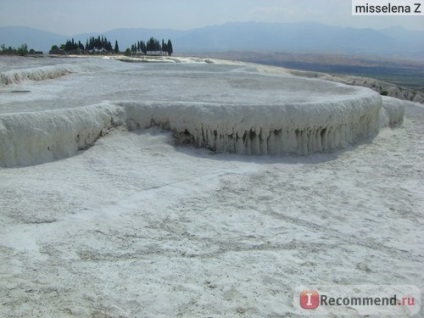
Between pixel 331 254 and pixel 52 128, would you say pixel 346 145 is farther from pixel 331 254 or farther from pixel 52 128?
pixel 52 128

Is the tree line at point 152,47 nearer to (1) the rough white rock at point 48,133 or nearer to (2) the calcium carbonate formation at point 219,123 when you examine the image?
(2) the calcium carbonate formation at point 219,123

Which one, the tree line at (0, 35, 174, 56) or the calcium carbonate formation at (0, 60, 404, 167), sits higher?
the tree line at (0, 35, 174, 56)

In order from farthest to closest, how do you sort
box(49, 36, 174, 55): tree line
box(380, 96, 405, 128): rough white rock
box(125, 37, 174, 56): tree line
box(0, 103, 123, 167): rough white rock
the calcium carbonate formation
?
box(125, 37, 174, 56): tree line → box(49, 36, 174, 55): tree line → box(380, 96, 405, 128): rough white rock → the calcium carbonate formation → box(0, 103, 123, 167): rough white rock

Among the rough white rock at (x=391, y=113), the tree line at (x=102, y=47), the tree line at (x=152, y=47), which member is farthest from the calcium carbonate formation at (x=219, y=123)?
the tree line at (x=152, y=47)

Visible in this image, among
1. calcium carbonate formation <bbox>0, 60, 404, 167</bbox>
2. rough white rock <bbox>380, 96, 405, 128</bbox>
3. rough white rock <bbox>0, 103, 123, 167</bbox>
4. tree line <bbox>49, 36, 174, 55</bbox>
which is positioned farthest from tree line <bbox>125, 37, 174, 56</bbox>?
rough white rock <bbox>0, 103, 123, 167</bbox>

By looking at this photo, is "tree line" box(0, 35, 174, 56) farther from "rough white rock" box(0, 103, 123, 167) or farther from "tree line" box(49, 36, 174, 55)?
"rough white rock" box(0, 103, 123, 167)

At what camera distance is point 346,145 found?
967cm

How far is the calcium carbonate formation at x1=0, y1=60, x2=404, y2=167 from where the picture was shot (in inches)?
295

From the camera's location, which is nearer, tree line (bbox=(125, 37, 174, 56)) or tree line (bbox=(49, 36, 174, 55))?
tree line (bbox=(49, 36, 174, 55))

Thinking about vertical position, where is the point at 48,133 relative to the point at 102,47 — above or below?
below

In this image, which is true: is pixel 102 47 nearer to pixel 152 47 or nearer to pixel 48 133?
pixel 152 47

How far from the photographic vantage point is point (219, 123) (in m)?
8.70

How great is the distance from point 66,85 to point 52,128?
427 cm

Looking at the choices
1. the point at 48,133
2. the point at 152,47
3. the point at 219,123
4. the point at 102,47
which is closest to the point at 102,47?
the point at 102,47
